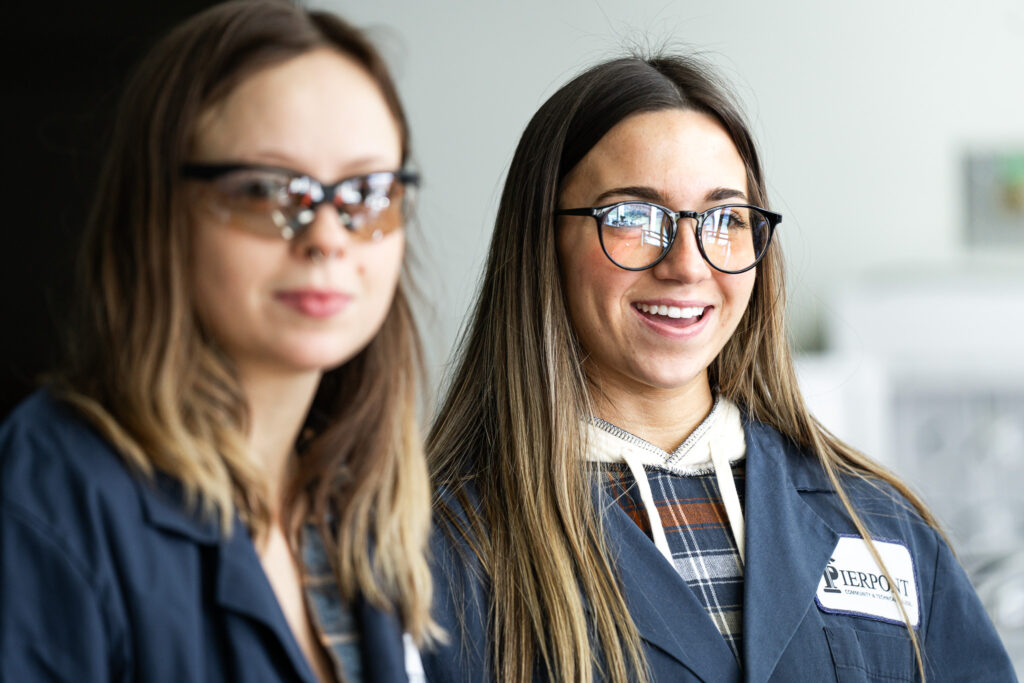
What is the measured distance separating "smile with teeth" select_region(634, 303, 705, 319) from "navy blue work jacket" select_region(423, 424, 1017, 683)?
239 mm

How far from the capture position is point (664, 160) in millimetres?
1415

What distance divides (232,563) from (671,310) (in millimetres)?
752

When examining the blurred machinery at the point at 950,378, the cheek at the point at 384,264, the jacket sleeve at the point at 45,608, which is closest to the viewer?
the jacket sleeve at the point at 45,608

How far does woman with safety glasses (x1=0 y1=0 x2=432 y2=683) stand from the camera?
77cm

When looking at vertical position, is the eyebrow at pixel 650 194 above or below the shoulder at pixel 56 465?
above

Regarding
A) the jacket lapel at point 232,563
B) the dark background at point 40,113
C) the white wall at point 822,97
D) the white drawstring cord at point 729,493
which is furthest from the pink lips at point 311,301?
the white wall at point 822,97

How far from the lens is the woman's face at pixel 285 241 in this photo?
0.81 m

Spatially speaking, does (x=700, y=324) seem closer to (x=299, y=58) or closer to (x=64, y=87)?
(x=299, y=58)

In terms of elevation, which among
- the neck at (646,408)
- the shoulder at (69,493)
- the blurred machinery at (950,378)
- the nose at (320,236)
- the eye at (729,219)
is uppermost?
the nose at (320,236)

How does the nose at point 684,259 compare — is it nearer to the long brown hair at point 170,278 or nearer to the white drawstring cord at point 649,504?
the white drawstring cord at point 649,504

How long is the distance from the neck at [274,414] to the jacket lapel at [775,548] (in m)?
0.69

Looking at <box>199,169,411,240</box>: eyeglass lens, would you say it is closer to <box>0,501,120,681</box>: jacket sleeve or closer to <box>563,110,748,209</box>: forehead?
<box>0,501,120,681</box>: jacket sleeve

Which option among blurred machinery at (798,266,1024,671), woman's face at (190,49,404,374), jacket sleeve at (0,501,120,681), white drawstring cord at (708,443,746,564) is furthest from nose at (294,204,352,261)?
blurred machinery at (798,266,1024,671)

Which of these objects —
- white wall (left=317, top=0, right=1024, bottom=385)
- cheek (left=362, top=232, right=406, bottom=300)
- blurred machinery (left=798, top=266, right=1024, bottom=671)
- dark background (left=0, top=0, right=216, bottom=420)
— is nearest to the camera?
cheek (left=362, top=232, right=406, bottom=300)
